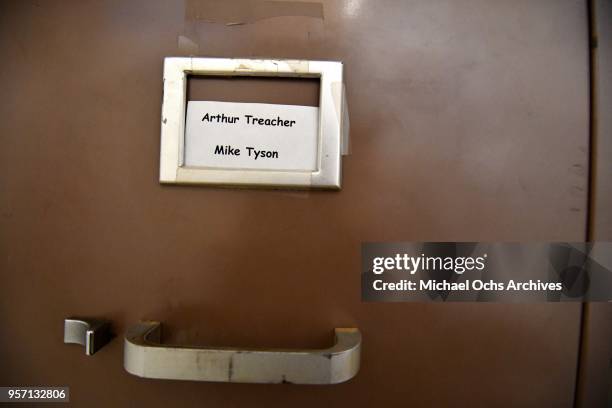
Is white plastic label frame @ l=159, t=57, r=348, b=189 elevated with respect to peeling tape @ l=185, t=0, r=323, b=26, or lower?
lower

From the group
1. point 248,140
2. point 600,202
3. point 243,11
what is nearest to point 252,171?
point 248,140

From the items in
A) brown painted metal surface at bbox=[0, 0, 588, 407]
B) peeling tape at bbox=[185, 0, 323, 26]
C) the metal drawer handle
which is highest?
peeling tape at bbox=[185, 0, 323, 26]

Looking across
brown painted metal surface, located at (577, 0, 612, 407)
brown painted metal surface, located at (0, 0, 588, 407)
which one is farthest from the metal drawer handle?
brown painted metal surface, located at (577, 0, 612, 407)

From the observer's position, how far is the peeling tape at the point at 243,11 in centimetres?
37

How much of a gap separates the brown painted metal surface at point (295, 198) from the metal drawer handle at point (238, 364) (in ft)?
0.16

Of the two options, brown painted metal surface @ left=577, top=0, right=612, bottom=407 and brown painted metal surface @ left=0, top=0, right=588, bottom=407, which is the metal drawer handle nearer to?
brown painted metal surface @ left=0, top=0, right=588, bottom=407

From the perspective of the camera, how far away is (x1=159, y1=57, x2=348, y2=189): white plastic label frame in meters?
0.36

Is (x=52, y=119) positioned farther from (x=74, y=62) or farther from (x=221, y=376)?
(x=221, y=376)

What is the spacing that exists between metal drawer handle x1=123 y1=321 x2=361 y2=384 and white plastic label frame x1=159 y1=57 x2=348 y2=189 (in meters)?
0.18

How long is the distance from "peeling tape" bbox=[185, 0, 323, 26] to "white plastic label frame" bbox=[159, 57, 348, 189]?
0.17 feet

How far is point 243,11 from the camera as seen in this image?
0.37 metres

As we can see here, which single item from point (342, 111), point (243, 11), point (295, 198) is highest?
point (243, 11)

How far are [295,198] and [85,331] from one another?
0.28 m

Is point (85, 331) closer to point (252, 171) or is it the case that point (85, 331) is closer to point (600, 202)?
point (252, 171)
